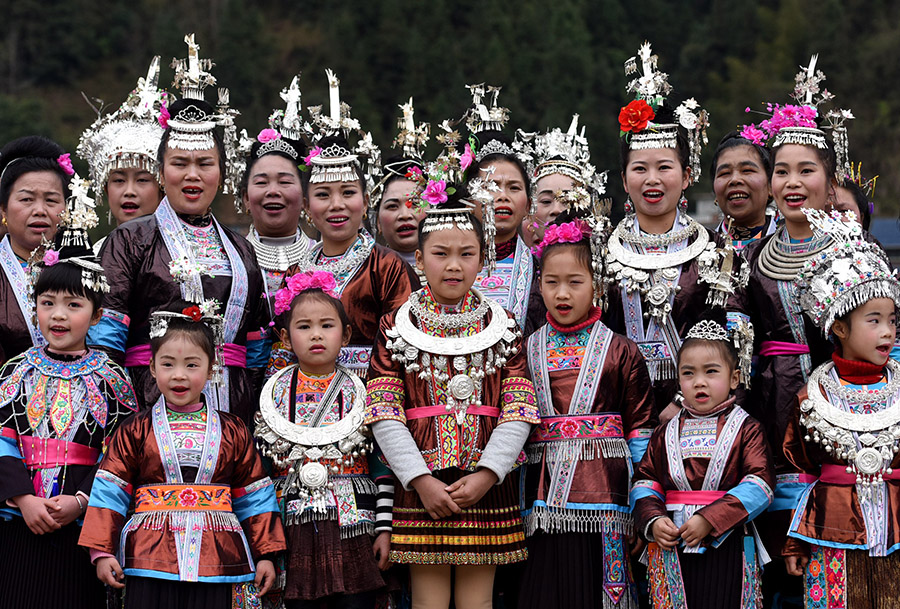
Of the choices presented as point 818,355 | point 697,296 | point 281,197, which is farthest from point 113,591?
point 818,355

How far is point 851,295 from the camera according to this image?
5.26m

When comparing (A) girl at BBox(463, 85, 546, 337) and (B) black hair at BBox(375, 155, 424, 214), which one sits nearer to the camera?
(A) girl at BBox(463, 85, 546, 337)

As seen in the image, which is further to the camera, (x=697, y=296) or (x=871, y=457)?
(x=697, y=296)

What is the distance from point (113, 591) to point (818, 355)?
333 cm

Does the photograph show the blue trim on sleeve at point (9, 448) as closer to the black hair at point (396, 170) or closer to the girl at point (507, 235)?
the girl at point (507, 235)

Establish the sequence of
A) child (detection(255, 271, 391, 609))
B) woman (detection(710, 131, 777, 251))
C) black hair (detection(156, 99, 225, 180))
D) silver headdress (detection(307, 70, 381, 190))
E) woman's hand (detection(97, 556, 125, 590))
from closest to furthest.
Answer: woman's hand (detection(97, 556, 125, 590)) < child (detection(255, 271, 391, 609)) < black hair (detection(156, 99, 225, 180)) < silver headdress (detection(307, 70, 381, 190)) < woman (detection(710, 131, 777, 251))

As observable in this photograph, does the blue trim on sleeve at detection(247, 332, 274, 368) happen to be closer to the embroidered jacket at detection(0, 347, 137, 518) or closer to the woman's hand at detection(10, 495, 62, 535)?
the embroidered jacket at detection(0, 347, 137, 518)

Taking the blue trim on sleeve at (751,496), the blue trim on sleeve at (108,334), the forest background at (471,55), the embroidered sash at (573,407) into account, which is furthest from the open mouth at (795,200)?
the forest background at (471,55)

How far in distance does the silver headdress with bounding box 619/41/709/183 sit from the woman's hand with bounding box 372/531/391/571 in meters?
2.22

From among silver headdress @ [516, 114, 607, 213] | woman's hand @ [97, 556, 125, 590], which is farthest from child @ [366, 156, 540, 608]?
silver headdress @ [516, 114, 607, 213]

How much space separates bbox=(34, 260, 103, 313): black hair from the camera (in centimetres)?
540

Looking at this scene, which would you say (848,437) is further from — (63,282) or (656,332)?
(63,282)

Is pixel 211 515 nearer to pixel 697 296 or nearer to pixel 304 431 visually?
pixel 304 431

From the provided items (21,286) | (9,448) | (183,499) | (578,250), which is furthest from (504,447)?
(21,286)
